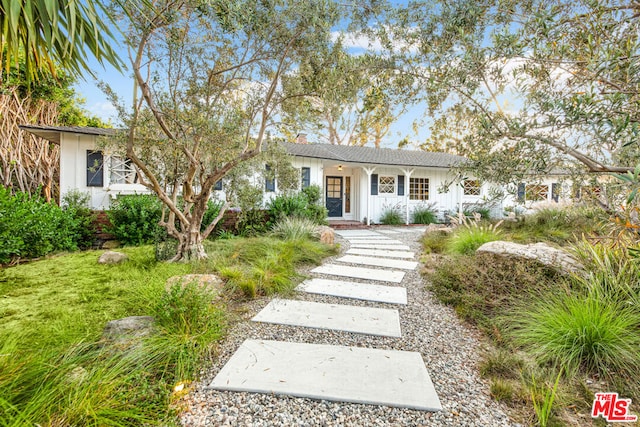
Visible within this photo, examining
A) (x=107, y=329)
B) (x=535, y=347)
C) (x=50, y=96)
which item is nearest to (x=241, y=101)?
(x=107, y=329)

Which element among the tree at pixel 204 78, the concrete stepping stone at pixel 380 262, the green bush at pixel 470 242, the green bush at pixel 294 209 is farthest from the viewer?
the green bush at pixel 294 209

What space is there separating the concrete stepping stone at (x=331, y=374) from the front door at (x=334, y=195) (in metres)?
10.9

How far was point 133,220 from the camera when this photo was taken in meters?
6.88

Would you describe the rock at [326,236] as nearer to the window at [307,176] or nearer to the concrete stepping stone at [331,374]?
the window at [307,176]

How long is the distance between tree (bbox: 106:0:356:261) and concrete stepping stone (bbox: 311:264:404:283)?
7.20 ft

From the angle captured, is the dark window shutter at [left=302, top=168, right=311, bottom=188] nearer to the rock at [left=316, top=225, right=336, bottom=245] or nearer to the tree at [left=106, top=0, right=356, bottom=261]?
the rock at [left=316, top=225, right=336, bottom=245]

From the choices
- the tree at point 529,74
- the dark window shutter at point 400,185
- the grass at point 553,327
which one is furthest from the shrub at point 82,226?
the dark window shutter at point 400,185

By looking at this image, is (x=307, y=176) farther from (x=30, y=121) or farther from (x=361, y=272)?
(x=30, y=121)

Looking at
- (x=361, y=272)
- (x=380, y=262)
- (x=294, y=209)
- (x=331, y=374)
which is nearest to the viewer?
(x=331, y=374)

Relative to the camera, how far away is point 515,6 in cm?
292

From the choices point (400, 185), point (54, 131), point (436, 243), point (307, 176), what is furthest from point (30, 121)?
point (400, 185)

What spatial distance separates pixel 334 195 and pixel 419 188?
4081 millimetres

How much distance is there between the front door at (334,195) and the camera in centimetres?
1318

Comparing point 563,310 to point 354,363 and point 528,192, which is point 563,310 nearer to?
point 528,192
